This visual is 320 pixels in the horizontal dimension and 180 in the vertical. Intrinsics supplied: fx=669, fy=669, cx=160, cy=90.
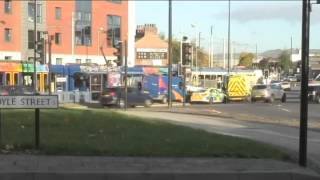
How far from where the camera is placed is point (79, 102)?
179 feet

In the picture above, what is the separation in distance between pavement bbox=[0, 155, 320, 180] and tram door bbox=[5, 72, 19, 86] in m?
49.1

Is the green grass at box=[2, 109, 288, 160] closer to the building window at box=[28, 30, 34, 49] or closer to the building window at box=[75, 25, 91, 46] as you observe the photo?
the building window at box=[28, 30, 34, 49]

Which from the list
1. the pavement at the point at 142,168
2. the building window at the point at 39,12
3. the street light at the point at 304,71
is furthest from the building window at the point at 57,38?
the street light at the point at 304,71

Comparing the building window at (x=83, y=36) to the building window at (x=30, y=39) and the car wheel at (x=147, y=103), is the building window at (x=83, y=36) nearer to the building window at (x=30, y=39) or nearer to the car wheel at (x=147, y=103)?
the building window at (x=30, y=39)

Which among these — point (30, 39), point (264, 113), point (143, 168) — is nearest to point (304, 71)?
point (143, 168)

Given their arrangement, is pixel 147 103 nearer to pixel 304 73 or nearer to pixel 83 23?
pixel 304 73

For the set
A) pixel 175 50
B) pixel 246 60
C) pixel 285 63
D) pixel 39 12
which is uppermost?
pixel 39 12

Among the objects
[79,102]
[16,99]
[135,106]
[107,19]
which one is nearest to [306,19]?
[16,99]

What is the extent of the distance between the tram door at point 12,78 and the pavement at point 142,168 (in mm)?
49134

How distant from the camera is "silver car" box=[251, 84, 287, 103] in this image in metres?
56.6

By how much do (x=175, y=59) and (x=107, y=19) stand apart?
50428mm

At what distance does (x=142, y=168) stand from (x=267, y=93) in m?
46.6

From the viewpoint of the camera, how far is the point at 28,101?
12797 millimetres

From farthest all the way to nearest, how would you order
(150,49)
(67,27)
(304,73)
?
(150,49) → (67,27) → (304,73)
